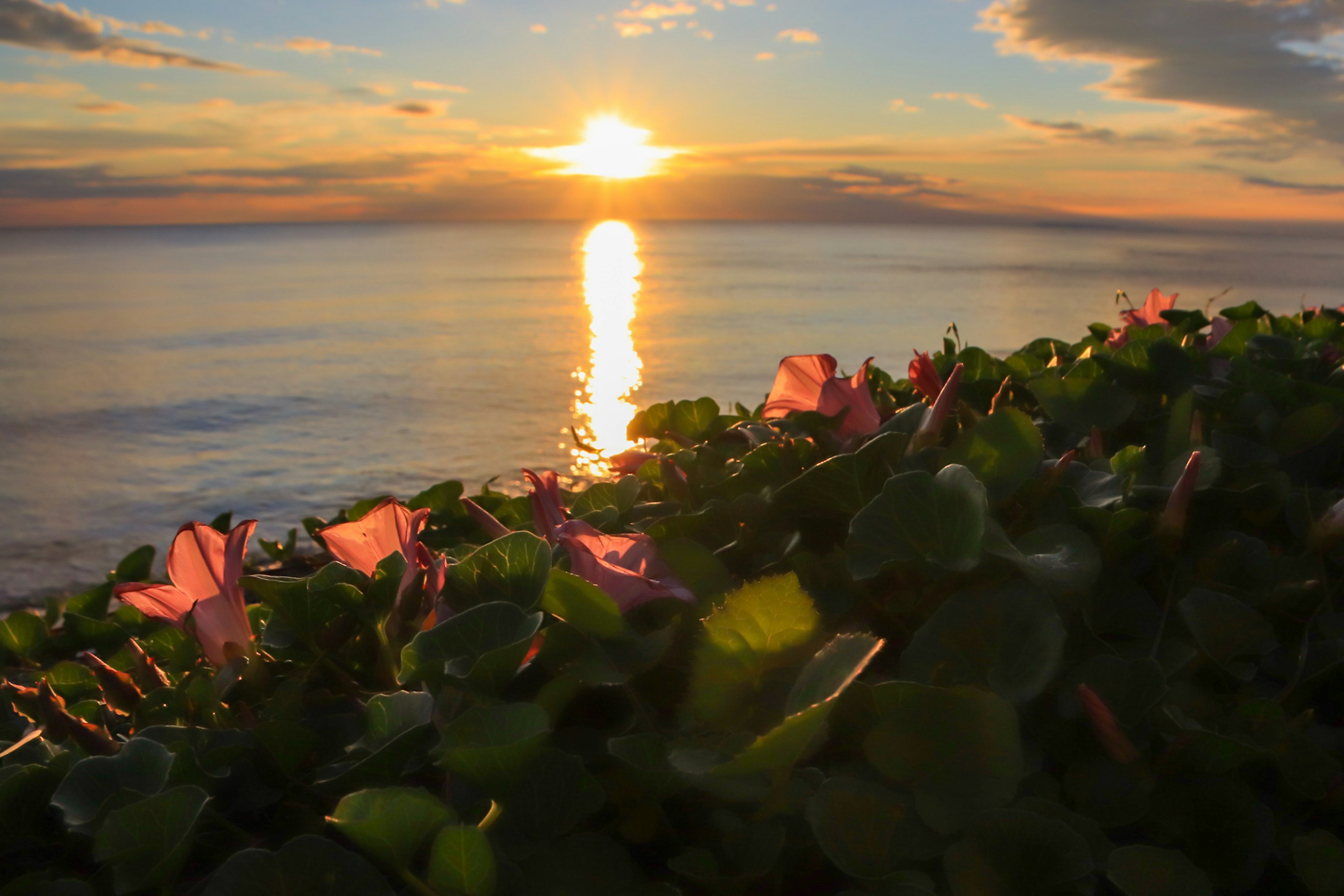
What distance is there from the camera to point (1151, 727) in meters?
0.92

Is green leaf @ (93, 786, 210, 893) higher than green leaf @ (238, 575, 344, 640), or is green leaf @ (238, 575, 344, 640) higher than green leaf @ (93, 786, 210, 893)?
green leaf @ (238, 575, 344, 640)

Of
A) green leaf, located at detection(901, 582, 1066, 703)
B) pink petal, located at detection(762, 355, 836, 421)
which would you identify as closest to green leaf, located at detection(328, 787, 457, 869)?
green leaf, located at detection(901, 582, 1066, 703)

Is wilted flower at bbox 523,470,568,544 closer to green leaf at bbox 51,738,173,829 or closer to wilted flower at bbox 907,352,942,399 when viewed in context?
green leaf at bbox 51,738,173,829

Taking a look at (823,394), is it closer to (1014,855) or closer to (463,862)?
(1014,855)

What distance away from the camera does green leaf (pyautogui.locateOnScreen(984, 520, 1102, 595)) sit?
34.9 inches

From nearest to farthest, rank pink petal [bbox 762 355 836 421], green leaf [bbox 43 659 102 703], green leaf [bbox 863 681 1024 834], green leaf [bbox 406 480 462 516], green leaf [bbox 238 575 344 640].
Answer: green leaf [bbox 863 681 1024 834] < green leaf [bbox 238 575 344 640] < green leaf [bbox 43 659 102 703] < pink petal [bbox 762 355 836 421] < green leaf [bbox 406 480 462 516]

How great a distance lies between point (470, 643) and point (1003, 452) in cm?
69

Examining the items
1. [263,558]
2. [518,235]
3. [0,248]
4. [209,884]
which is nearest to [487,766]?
[209,884]

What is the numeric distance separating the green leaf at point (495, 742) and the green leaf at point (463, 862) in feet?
0.22

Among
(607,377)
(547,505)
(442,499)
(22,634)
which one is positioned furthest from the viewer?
(607,377)

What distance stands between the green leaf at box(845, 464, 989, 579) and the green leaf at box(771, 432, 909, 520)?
0.43 feet

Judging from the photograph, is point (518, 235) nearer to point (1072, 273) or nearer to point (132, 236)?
point (132, 236)

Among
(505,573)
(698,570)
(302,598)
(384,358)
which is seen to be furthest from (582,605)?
(384,358)

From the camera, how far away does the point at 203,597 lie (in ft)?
3.62
